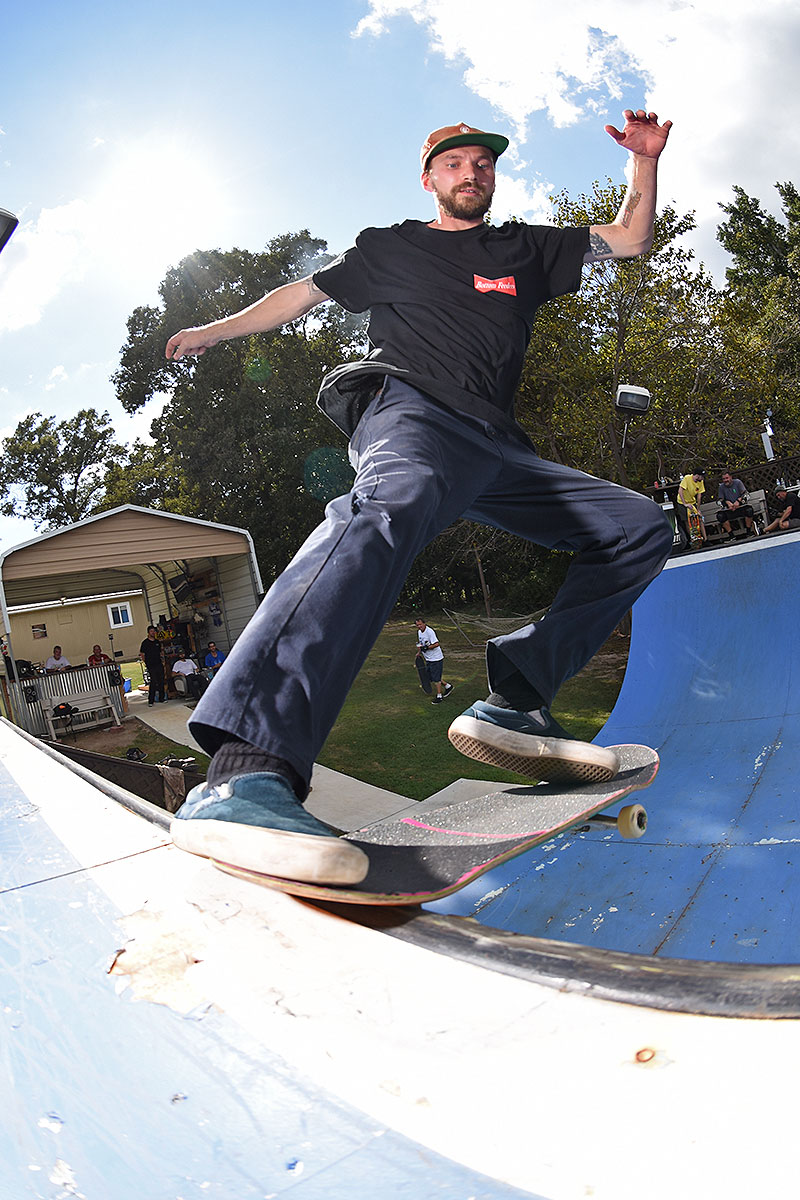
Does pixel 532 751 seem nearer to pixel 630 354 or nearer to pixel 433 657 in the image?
pixel 433 657

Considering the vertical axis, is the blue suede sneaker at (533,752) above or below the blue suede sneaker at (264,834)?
below

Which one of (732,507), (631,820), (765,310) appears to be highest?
(765,310)

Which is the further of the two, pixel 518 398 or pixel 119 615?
pixel 119 615

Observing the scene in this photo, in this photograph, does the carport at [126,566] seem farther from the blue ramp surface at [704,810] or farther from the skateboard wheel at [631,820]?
the skateboard wheel at [631,820]

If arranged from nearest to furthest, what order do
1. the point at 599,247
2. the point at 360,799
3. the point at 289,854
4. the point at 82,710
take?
the point at 289,854 < the point at 599,247 < the point at 360,799 < the point at 82,710

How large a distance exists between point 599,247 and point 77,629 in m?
25.7

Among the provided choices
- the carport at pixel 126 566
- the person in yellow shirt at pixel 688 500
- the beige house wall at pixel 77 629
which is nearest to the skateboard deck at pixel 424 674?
the carport at pixel 126 566

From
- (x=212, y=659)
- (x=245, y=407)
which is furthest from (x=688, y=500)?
(x=245, y=407)

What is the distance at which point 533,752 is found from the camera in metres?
1.56

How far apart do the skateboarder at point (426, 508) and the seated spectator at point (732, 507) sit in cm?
1205

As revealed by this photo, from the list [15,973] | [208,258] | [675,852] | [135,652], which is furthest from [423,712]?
[208,258]

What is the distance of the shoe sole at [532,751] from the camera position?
1563 mm

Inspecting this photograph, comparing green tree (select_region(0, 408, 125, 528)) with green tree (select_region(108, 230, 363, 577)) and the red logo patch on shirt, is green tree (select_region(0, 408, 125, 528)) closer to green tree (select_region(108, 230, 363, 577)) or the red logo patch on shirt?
green tree (select_region(108, 230, 363, 577))

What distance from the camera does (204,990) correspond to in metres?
0.78
